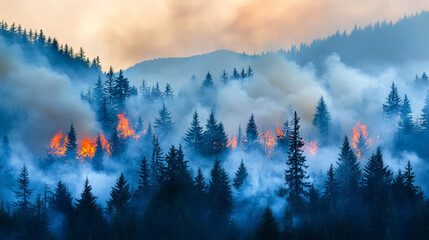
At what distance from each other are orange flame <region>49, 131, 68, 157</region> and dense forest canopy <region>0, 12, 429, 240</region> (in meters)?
0.48

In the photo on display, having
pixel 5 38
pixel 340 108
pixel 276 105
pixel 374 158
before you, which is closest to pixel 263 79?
pixel 276 105

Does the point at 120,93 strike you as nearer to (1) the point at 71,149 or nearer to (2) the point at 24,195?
(1) the point at 71,149

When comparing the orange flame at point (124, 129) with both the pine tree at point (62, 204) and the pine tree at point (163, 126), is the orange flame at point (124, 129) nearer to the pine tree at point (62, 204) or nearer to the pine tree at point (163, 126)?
the pine tree at point (163, 126)

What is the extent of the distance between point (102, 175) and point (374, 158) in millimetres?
64975

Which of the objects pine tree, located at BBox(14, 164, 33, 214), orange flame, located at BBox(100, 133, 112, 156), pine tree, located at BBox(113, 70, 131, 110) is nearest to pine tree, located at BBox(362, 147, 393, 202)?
pine tree, located at BBox(14, 164, 33, 214)

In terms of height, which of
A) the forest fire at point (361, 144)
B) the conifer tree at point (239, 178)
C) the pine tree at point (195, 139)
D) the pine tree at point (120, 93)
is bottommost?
the conifer tree at point (239, 178)

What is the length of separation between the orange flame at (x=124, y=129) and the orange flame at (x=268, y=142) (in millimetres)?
37172

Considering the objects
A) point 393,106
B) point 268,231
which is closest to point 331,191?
point 268,231

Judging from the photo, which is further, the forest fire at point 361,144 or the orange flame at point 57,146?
the orange flame at point 57,146

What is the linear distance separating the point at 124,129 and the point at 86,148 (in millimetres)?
12833

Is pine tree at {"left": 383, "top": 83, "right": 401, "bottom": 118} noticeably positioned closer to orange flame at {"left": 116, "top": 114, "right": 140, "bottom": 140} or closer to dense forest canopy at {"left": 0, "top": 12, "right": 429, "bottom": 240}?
dense forest canopy at {"left": 0, "top": 12, "right": 429, "bottom": 240}

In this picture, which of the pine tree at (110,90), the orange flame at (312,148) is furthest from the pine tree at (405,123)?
the pine tree at (110,90)

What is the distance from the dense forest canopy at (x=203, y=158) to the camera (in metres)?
67.4

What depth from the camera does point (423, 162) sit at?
85.1 meters
